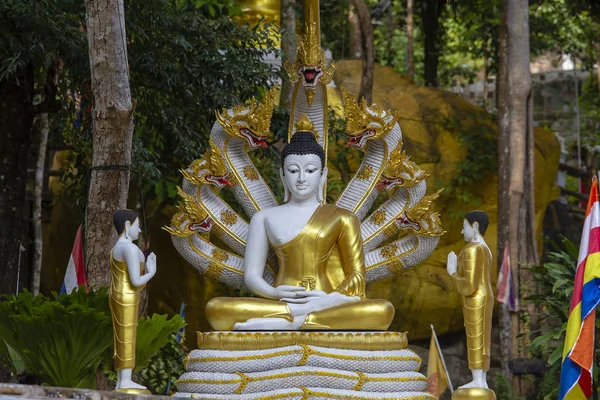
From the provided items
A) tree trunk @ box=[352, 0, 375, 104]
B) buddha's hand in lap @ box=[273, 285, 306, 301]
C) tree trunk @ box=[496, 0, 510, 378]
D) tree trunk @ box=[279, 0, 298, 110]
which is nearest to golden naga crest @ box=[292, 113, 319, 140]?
buddha's hand in lap @ box=[273, 285, 306, 301]

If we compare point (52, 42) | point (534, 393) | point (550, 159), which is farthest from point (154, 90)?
point (550, 159)

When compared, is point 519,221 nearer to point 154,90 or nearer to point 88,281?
point 154,90

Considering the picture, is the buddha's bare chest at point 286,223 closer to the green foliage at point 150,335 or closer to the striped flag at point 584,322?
the green foliage at point 150,335

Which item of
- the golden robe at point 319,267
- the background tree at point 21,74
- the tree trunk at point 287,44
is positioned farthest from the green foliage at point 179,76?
the golden robe at point 319,267

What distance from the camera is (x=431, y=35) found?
2359cm

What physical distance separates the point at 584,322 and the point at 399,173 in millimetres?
2301

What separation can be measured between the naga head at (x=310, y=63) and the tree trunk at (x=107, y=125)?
168cm

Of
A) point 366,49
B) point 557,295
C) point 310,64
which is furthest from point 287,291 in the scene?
point 366,49

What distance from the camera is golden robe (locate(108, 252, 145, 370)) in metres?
9.47

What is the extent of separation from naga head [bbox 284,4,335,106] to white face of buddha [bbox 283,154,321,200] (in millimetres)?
1013

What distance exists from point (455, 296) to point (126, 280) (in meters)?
12.0

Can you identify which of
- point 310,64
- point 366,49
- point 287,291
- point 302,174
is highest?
point 366,49

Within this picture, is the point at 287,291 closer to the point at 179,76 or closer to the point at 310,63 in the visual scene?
the point at 310,63

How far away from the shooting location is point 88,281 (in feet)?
37.9
